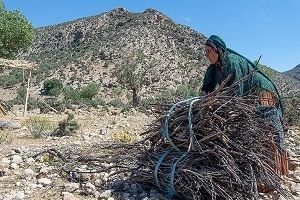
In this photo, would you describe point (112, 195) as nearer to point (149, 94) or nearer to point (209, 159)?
point (209, 159)

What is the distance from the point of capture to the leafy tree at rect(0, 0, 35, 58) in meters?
21.0

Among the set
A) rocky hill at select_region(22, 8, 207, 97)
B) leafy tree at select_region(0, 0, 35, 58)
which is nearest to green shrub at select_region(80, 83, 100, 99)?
rocky hill at select_region(22, 8, 207, 97)

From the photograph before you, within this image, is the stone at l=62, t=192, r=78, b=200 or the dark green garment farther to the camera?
the dark green garment

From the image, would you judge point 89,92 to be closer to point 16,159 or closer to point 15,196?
point 16,159

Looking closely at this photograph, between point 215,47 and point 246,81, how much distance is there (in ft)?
1.78

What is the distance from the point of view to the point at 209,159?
4340 millimetres

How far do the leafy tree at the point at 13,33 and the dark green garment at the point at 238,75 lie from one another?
1694 cm

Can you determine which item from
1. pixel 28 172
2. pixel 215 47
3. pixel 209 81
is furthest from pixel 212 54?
pixel 28 172

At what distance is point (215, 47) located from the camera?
482cm

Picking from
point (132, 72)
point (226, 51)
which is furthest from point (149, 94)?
point (226, 51)

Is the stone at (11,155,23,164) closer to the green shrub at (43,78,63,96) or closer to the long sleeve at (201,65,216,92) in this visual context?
the long sleeve at (201,65,216,92)

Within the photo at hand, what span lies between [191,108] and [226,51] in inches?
32.2

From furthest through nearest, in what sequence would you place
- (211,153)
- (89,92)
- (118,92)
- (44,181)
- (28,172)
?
(118,92) < (89,92) < (28,172) < (44,181) < (211,153)

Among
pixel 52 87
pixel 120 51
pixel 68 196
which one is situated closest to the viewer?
pixel 68 196
